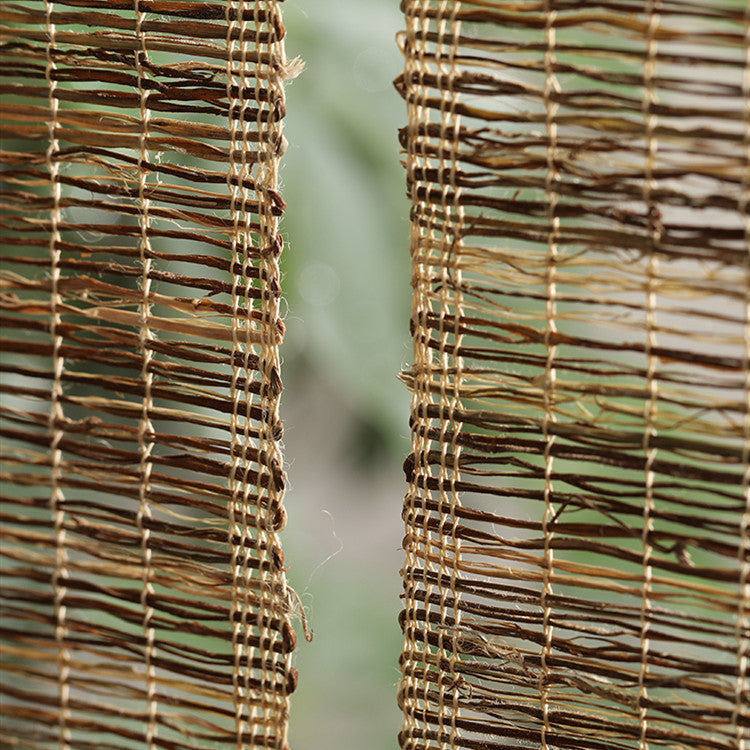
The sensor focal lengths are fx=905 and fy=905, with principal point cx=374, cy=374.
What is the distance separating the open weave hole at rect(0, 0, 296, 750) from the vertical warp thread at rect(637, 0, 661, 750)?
27 centimetres

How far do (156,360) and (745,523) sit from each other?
47cm

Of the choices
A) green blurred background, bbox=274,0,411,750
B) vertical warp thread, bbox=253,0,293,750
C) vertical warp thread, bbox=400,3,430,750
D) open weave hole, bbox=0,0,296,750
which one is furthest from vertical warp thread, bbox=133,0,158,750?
green blurred background, bbox=274,0,411,750

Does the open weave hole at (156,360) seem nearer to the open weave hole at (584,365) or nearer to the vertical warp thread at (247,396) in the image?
the vertical warp thread at (247,396)

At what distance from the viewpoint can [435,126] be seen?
2.17 feet

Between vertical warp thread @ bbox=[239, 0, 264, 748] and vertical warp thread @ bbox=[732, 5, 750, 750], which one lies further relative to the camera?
vertical warp thread @ bbox=[239, 0, 264, 748]

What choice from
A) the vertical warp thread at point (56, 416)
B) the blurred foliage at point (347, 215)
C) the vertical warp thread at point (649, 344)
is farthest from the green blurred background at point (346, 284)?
the vertical warp thread at point (649, 344)

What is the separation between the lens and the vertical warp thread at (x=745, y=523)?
22.4 inches

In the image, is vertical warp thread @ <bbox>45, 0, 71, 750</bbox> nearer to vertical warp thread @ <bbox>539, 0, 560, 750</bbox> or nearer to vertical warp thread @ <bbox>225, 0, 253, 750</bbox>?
vertical warp thread @ <bbox>225, 0, 253, 750</bbox>

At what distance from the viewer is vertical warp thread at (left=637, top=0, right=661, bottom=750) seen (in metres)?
0.59

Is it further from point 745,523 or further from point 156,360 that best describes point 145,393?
point 745,523

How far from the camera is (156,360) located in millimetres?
756

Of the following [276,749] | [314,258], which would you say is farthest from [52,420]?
[314,258]

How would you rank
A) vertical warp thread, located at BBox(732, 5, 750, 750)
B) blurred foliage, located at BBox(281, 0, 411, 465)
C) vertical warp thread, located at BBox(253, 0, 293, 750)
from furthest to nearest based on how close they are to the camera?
blurred foliage, located at BBox(281, 0, 411, 465)
vertical warp thread, located at BBox(253, 0, 293, 750)
vertical warp thread, located at BBox(732, 5, 750, 750)

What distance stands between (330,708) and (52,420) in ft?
3.36
